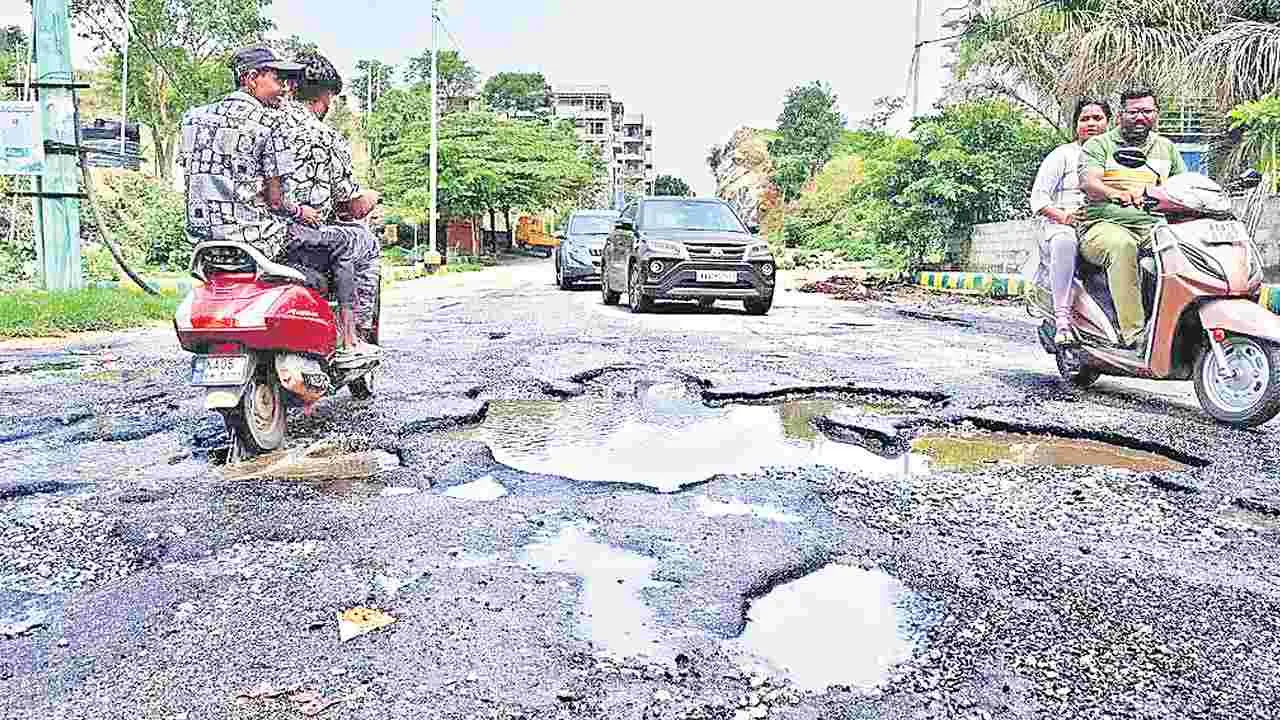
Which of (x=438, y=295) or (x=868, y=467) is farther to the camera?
(x=438, y=295)

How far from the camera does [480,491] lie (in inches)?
140

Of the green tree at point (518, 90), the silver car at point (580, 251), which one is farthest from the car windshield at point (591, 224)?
the green tree at point (518, 90)

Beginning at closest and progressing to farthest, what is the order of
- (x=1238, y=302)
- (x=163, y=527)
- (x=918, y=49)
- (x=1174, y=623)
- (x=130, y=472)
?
(x=1174, y=623) < (x=163, y=527) < (x=130, y=472) < (x=1238, y=302) < (x=918, y=49)

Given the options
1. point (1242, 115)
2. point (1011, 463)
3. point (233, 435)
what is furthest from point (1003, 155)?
point (233, 435)

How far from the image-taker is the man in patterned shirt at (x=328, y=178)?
14.3ft

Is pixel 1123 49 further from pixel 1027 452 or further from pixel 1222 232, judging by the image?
pixel 1027 452

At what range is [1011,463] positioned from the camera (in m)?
4.05

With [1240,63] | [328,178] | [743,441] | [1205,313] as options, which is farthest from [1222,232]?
[1240,63]

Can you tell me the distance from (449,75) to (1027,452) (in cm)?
5350

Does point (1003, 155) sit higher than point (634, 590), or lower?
higher

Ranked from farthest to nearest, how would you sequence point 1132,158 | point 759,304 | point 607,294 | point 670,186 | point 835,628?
1. point 670,186
2. point 607,294
3. point 759,304
4. point 1132,158
5. point 835,628

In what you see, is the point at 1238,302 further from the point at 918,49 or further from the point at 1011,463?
the point at 918,49

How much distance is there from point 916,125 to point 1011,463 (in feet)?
50.3

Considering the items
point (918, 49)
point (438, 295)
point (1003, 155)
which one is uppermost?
point (918, 49)
